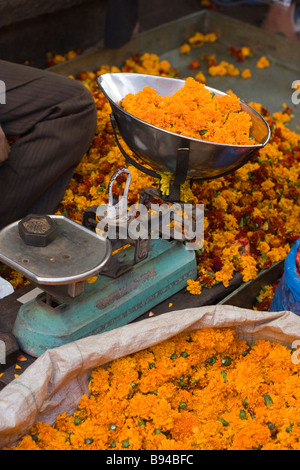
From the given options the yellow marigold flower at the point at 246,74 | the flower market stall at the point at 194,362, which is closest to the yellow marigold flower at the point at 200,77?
the yellow marigold flower at the point at 246,74

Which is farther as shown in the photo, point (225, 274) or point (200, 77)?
point (200, 77)

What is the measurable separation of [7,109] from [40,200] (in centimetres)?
43

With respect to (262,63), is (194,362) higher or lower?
higher

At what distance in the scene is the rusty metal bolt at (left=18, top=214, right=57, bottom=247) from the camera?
1.79 meters

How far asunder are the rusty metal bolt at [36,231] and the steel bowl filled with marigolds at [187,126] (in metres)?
0.44

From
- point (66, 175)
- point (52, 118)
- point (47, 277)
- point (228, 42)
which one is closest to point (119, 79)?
point (52, 118)

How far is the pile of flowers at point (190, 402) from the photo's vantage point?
1.77m

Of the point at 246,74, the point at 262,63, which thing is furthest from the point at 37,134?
the point at 262,63

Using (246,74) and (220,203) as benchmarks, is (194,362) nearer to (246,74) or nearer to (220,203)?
(220,203)

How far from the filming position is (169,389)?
1926 millimetres

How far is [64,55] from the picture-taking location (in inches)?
174

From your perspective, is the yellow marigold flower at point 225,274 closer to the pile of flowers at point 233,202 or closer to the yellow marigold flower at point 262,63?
the pile of flowers at point 233,202

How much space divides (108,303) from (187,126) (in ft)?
2.24
